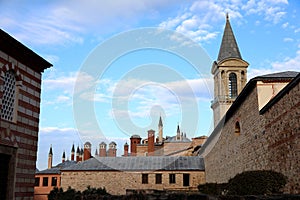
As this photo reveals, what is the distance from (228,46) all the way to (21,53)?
36.5m

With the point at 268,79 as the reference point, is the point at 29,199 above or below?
below

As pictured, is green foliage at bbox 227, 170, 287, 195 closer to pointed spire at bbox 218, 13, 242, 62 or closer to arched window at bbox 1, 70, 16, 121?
arched window at bbox 1, 70, 16, 121

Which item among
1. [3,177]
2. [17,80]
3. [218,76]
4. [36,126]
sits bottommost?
[3,177]

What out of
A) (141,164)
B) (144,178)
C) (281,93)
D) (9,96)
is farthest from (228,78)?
(9,96)

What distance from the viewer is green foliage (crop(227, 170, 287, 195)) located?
465 inches

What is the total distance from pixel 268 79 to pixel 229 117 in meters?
8.91

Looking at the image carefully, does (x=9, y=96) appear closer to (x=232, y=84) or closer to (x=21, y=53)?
(x=21, y=53)

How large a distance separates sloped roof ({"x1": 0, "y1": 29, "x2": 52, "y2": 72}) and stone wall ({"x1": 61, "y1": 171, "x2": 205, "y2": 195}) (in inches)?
970

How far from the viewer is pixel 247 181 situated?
1244 cm

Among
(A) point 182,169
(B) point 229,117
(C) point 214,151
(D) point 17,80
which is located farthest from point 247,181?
(A) point 182,169

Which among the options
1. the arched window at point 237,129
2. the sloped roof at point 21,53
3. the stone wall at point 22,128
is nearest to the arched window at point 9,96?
the stone wall at point 22,128

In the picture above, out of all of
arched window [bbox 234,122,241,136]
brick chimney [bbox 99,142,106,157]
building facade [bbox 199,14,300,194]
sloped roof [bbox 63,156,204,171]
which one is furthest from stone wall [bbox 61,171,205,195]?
brick chimney [bbox 99,142,106,157]

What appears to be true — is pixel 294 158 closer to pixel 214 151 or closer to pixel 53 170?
pixel 214 151

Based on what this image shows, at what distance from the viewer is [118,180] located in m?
36.6
